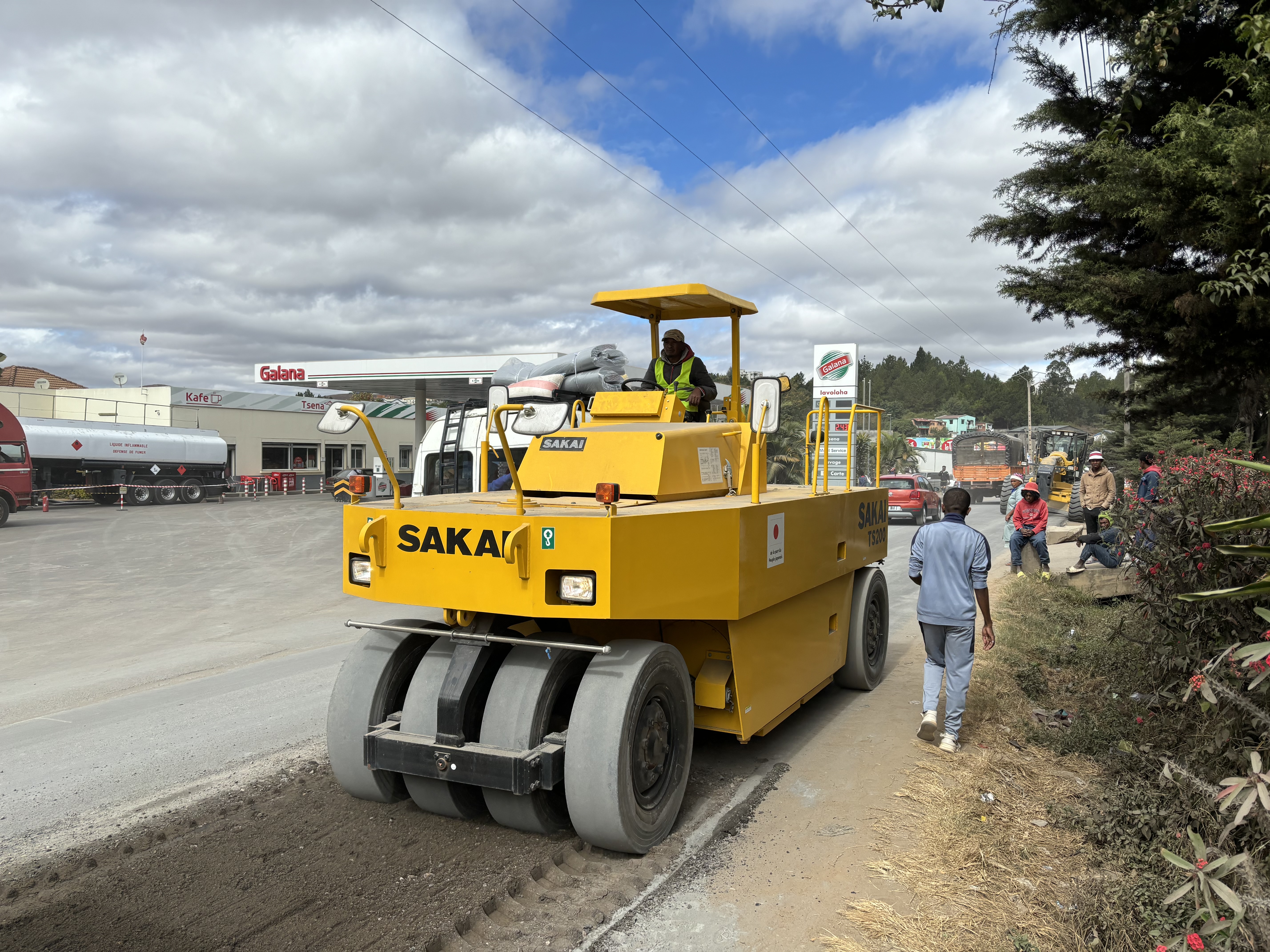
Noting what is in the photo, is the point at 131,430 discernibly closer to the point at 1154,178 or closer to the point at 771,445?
the point at 771,445

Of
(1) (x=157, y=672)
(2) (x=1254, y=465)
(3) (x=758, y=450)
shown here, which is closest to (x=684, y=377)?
(3) (x=758, y=450)

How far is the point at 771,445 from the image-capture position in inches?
1528

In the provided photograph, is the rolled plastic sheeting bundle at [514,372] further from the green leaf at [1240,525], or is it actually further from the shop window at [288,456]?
the shop window at [288,456]

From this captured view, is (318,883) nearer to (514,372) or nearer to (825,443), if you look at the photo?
(825,443)

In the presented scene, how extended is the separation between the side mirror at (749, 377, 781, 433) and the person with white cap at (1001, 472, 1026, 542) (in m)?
7.24

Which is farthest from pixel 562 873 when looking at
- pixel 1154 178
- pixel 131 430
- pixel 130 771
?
pixel 131 430

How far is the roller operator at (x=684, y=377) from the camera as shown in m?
6.31

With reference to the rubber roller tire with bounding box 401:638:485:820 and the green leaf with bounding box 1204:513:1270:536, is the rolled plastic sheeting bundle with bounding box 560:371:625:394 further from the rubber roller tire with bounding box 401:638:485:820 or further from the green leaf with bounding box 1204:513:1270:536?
the green leaf with bounding box 1204:513:1270:536

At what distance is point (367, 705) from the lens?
4.51 metres

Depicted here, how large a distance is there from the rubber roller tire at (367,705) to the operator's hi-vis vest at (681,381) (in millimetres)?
2561

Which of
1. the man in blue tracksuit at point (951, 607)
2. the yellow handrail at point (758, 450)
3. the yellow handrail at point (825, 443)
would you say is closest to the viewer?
the yellow handrail at point (758, 450)

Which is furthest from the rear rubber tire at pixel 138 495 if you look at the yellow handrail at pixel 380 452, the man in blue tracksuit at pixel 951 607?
the man in blue tracksuit at pixel 951 607

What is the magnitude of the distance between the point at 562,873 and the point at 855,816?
5.39ft

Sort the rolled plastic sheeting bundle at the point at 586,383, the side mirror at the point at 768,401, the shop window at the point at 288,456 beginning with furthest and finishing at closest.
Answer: the shop window at the point at 288,456
the rolled plastic sheeting bundle at the point at 586,383
the side mirror at the point at 768,401
